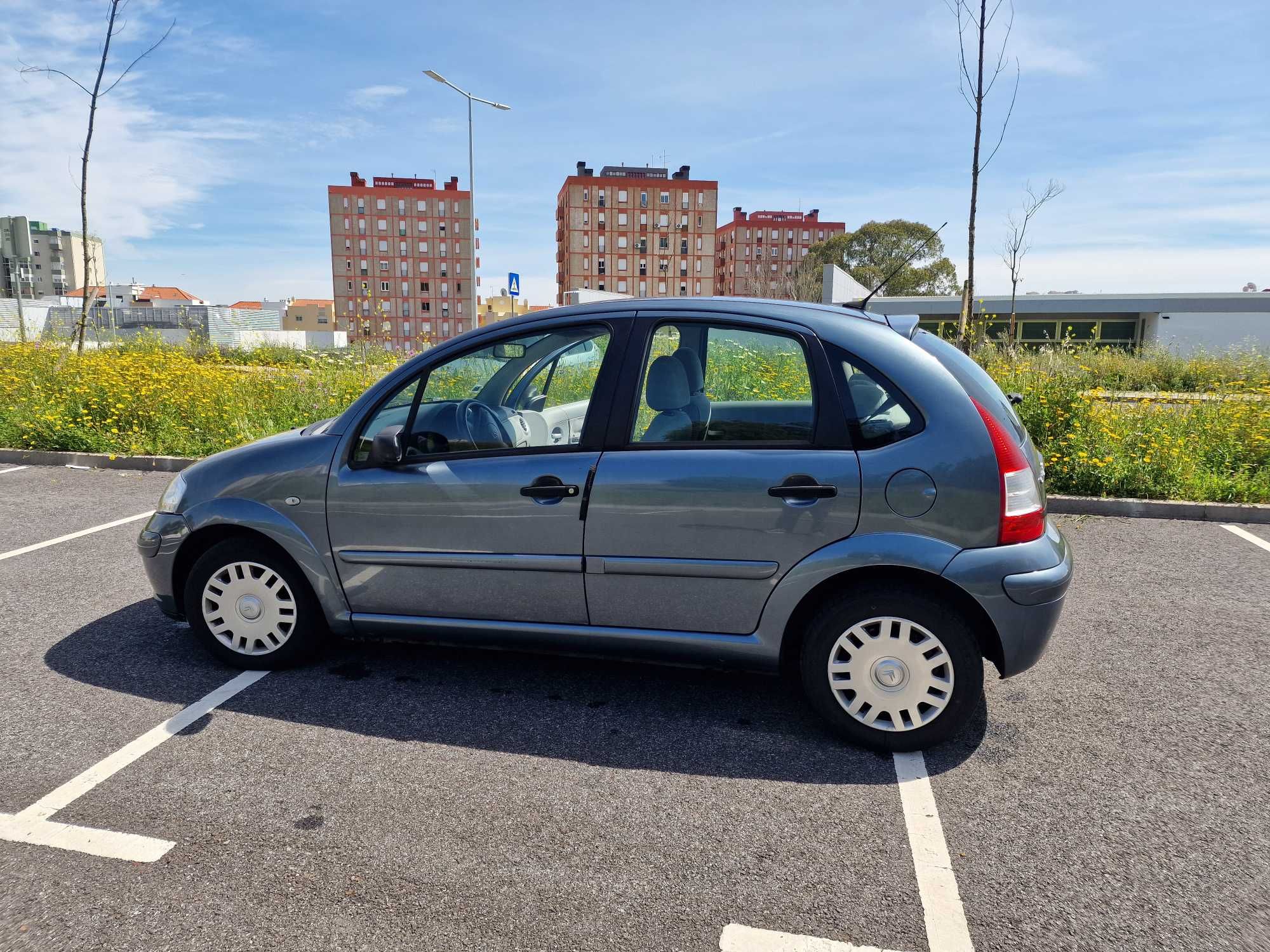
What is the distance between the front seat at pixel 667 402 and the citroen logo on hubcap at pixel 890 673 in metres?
1.09

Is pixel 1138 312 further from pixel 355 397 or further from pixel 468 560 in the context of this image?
pixel 468 560

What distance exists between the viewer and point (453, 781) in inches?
114

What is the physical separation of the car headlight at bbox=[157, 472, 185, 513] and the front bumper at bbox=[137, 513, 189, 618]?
0.03 meters

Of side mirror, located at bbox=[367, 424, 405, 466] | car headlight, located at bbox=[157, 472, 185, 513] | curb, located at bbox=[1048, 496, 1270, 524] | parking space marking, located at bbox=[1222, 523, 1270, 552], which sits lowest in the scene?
parking space marking, located at bbox=[1222, 523, 1270, 552]

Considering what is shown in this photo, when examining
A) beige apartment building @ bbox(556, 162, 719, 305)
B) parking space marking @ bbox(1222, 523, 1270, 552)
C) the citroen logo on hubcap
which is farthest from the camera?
beige apartment building @ bbox(556, 162, 719, 305)

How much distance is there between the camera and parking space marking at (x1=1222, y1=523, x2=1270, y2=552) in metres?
6.12

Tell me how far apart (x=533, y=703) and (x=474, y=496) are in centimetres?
91

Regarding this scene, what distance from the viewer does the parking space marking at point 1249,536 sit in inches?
241

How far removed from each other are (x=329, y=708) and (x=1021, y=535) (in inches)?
109

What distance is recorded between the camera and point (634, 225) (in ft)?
338

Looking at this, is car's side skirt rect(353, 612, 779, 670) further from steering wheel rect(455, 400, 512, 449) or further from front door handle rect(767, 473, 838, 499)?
steering wheel rect(455, 400, 512, 449)

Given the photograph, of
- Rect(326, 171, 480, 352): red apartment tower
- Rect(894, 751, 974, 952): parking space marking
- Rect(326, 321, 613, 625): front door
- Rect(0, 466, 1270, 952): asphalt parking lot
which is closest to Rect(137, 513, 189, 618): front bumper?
Rect(0, 466, 1270, 952): asphalt parking lot

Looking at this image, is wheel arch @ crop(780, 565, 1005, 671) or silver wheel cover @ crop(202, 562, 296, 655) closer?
wheel arch @ crop(780, 565, 1005, 671)

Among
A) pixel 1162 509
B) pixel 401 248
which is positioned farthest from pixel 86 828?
pixel 401 248
